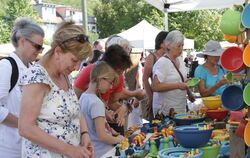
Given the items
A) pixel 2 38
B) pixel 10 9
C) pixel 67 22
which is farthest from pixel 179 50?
pixel 10 9

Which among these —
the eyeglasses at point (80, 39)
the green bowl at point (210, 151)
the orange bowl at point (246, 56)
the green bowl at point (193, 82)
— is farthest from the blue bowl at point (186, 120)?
the eyeglasses at point (80, 39)

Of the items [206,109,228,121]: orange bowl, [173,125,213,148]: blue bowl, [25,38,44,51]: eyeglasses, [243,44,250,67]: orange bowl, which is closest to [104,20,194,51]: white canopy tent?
[206,109,228,121]: orange bowl

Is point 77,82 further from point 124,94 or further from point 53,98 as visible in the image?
point 53,98

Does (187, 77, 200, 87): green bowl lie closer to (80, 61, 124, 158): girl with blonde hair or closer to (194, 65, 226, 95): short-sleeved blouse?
(194, 65, 226, 95): short-sleeved blouse

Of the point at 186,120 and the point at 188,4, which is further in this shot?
the point at 188,4

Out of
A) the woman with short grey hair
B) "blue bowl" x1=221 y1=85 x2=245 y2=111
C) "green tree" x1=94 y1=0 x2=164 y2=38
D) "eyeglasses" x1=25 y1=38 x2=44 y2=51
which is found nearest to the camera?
"blue bowl" x1=221 y1=85 x2=245 y2=111

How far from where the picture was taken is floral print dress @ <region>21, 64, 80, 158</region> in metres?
1.56

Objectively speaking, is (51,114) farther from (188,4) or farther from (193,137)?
(188,4)

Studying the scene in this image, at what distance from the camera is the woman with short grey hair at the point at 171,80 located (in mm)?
3014

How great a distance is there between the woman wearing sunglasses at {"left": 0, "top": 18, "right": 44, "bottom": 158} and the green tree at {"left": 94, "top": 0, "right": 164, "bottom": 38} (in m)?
23.9

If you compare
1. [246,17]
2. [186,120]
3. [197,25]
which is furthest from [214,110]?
[197,25]

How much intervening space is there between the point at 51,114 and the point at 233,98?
0.87 m

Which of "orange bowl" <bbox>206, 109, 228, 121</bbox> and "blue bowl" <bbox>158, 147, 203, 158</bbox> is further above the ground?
"orange bowl" <bbox>206, 109, 228, 121</bbox>

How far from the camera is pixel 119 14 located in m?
28.7
